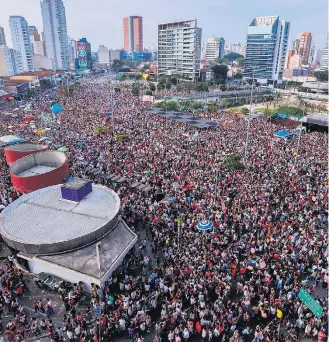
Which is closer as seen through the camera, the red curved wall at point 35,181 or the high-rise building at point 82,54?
the red curved wall at point 35,181

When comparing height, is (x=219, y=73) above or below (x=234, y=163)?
above

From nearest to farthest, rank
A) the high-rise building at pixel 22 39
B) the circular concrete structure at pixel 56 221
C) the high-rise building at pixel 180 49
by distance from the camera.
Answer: the circular concrete structure at pixel 56 221 → the high-rise building at pixel 180 49 → the high-rise building at pixel 22 39


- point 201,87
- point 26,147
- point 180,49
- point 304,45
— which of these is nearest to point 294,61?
point 304,45

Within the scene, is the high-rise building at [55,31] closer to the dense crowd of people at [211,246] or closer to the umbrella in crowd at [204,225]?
the dense crowd of people at [211,246]

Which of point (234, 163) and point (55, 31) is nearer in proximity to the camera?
point (234, 163)

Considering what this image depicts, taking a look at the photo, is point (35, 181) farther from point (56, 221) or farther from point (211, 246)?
point (211, 246)

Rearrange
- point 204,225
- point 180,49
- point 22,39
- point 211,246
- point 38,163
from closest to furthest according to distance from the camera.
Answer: point 211,246, point 204,225, point 38,163, point 180,49, point 22,39

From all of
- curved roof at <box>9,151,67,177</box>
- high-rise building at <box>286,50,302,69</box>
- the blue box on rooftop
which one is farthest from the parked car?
high-rise building at <box>286,50,302,69</box>

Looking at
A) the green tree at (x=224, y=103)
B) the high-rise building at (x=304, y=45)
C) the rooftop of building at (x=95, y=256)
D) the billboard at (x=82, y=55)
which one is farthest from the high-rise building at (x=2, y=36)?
the high-rise building at (x=304, y=45)
